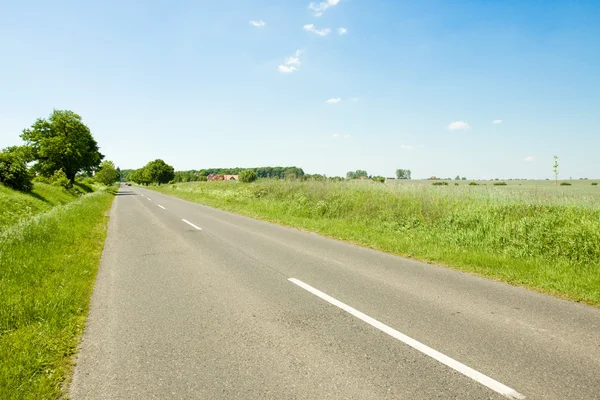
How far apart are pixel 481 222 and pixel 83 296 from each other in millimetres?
10360

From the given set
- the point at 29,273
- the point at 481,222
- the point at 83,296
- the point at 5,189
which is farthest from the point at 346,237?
the point at 5,189

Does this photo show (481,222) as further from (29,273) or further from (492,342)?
(29,273)

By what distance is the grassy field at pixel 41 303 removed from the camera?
292 cm

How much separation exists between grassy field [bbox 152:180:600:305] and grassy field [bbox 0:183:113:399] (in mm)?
6853

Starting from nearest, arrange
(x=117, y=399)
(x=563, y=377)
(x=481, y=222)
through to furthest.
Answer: (x=117, y=399)
(x=563, y=377)
(x=481, y=222)

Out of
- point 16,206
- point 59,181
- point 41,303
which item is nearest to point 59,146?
point 59,181

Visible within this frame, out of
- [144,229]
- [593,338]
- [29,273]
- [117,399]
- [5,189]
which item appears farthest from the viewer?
[5,189]

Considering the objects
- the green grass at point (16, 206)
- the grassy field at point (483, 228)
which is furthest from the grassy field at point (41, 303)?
the grassy field at point (483, 228)

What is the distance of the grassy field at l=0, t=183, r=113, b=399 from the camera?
292 cm

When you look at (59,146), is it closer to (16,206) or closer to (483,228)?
(16,206)

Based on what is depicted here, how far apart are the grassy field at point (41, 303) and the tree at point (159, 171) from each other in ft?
334

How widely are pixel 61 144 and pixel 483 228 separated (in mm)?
49829

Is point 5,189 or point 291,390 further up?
point 5,189

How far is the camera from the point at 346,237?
10219 mm
